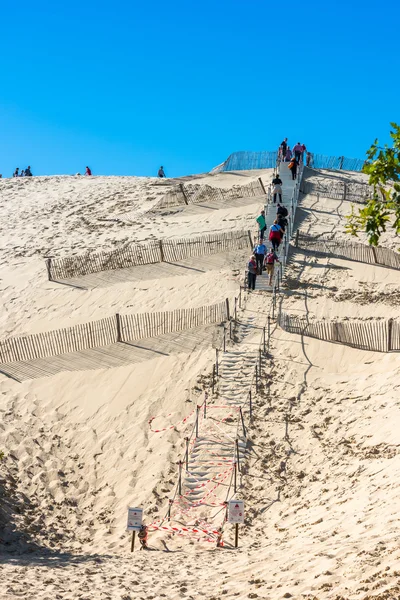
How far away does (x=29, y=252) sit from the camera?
1369 inches

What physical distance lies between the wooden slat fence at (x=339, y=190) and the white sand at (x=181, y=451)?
1050cm

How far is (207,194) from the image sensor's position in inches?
1561

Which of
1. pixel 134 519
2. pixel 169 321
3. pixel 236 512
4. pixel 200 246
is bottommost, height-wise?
pixel 134 519

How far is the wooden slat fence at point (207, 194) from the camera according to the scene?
126 feet

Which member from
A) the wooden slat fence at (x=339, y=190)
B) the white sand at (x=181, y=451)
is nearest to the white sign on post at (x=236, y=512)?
the white sand at (x=181, y=451)

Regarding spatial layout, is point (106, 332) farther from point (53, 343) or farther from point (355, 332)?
point (355, 332)

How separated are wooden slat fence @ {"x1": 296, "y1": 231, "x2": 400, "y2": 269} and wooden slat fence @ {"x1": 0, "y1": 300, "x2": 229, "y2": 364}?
7.46 metres

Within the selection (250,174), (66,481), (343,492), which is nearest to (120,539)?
(66,481)

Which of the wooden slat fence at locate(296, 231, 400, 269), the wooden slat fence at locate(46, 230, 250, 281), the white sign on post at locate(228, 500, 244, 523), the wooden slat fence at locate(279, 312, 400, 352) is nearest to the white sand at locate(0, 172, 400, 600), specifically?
the wooden slat fence at locate(279, 312, 400, 352)

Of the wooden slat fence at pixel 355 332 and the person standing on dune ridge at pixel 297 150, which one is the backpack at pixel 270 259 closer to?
the wooden slat fence at pixel 355 332

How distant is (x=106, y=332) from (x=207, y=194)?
1793cm

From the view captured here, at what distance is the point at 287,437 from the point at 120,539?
15.6ft

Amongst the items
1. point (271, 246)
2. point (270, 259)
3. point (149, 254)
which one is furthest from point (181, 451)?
point (149, 254)

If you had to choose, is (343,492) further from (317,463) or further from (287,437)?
(287,437)
